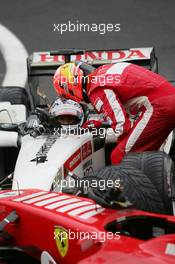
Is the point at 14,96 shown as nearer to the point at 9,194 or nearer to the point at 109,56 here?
the point at 109,56

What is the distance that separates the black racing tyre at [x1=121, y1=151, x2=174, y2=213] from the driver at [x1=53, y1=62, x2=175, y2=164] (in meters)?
1.19

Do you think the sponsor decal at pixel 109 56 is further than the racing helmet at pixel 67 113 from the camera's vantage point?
Yes

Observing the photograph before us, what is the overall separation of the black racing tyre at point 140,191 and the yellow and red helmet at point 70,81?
5.34 feet

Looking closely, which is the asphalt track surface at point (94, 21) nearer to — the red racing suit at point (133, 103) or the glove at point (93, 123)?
the glove at point (93, 123)

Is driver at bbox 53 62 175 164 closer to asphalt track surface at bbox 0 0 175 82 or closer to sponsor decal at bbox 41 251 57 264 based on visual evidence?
sponsor decal at bbox 41 251 57 264

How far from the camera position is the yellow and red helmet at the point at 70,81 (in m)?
4.86

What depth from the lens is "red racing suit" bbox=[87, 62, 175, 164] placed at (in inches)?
185

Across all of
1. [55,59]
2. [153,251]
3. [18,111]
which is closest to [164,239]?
[153,251]

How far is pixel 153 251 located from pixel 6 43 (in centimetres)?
699

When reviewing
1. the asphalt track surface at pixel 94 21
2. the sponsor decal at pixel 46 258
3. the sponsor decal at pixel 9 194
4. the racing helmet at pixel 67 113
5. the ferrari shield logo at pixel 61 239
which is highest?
the asphalt track surface at pixel 94 21

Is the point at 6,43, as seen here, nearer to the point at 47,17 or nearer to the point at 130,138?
the point at 47,17

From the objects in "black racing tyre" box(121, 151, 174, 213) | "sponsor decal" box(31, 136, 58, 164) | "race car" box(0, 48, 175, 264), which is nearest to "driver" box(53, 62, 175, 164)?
"sponsor decal" box(31, 136, 58, 164)

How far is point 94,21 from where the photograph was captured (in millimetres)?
9352

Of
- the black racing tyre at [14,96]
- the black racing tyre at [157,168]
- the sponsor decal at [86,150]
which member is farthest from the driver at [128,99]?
the black racing tyre at [14,96]
